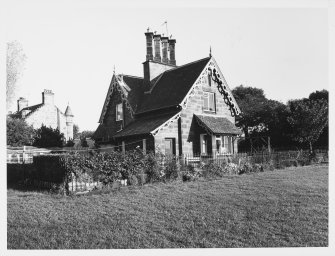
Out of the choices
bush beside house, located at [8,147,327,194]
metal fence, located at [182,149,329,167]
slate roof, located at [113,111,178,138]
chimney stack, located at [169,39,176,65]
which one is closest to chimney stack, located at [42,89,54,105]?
chimney stack, located at [169,39,176,65]

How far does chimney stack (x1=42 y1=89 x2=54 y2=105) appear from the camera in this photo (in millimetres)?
42537

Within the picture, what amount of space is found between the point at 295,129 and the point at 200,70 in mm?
13260

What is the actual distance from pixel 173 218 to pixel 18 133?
91.4 feet

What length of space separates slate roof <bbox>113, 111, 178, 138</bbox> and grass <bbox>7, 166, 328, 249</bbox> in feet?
25.0

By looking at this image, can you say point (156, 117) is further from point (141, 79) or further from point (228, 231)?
point (228, 231)

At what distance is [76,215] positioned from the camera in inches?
422

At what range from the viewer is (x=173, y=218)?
10367mm

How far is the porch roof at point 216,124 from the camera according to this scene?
23016mm

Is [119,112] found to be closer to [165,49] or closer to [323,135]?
[165,49]

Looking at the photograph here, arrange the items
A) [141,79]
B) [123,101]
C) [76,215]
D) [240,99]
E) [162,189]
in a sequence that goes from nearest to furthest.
Result: [76,215]
[162,189]
[123,101]
[141,79]
[240,99]

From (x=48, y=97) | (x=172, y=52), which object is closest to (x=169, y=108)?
(x=172, y=52)

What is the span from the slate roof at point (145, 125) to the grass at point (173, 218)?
25.0ft

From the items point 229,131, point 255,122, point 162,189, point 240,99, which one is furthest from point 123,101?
point 240,99

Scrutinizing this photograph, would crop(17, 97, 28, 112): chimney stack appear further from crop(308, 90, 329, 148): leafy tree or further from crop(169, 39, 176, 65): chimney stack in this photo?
crop(308, 90, 329, 148): leafy tree
